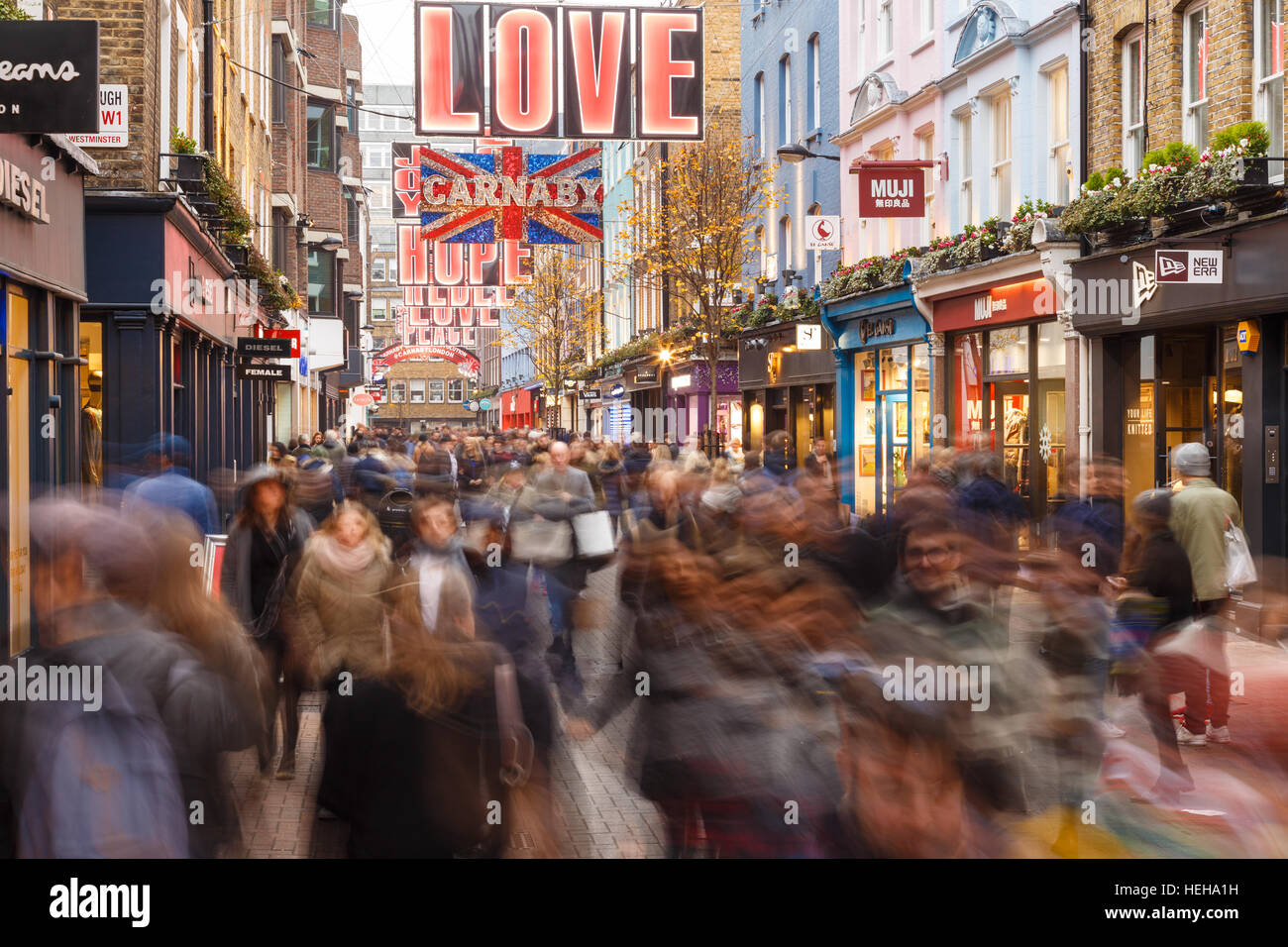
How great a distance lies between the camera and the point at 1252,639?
1345 centimetres

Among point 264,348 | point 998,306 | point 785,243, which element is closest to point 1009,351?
point 998,306

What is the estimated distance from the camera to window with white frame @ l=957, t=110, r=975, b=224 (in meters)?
22.4

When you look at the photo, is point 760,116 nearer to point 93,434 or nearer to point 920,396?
point 920,396

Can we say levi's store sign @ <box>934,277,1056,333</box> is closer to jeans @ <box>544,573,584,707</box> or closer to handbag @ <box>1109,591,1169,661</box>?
jeans @ <box>544,573,584,707</box>

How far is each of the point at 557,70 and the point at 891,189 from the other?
7346mm

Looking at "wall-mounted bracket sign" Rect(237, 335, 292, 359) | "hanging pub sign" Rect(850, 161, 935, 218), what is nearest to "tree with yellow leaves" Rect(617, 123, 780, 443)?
"hanging pub sign" Rect(850, 161, 935, 218)

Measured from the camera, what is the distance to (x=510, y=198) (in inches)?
864

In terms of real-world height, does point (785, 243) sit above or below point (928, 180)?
above

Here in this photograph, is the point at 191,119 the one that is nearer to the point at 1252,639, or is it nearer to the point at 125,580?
the point at 1252,639

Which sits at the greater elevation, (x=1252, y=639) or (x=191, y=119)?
(x=191, y=119)

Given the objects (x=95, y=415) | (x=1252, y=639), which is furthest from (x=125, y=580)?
(x=95, y=415)

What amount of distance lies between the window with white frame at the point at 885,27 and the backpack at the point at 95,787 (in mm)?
24084

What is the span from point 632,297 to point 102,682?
157 feet

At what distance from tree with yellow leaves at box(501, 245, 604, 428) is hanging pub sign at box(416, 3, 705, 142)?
33362 mm
